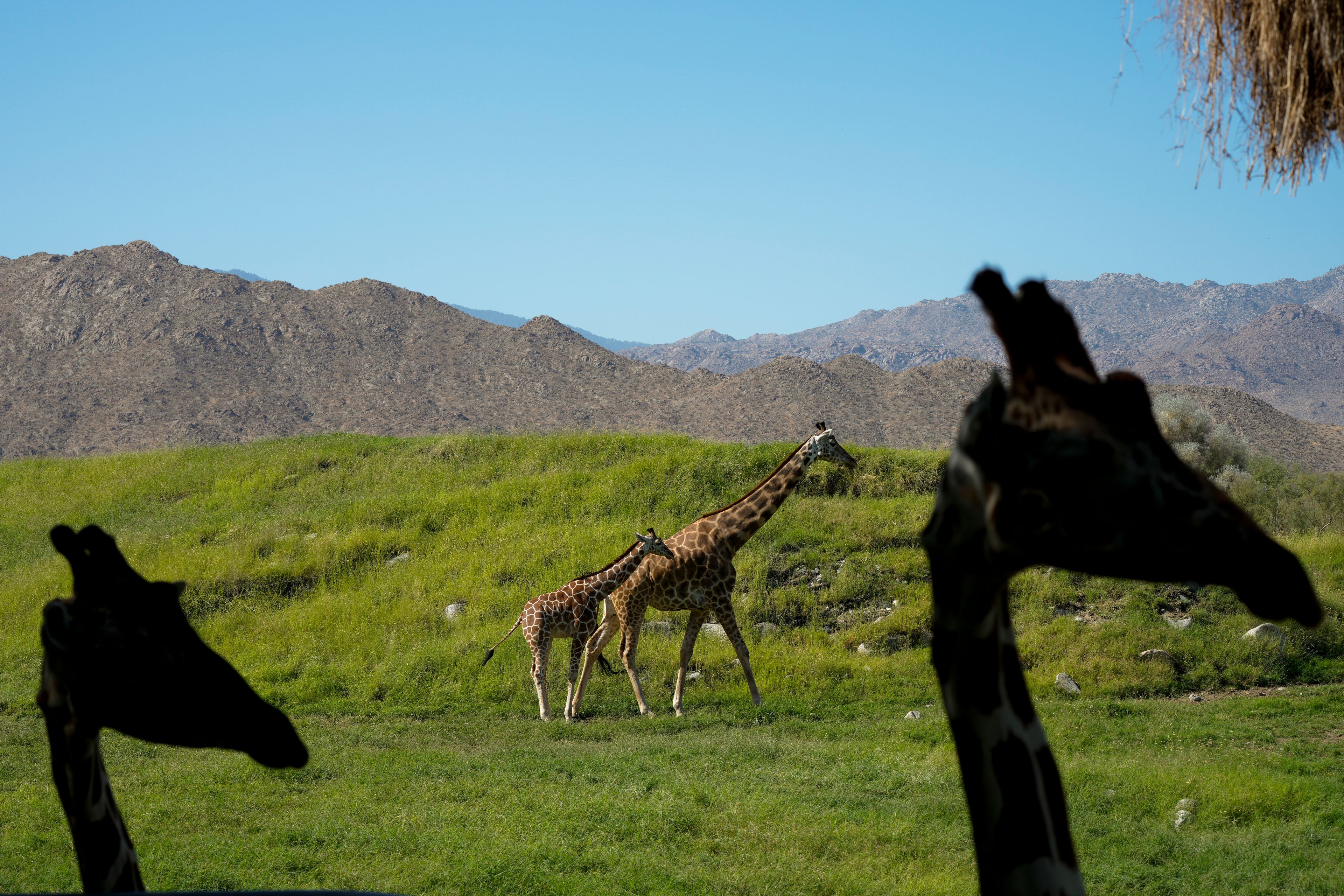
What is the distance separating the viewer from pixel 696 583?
31.7 ft

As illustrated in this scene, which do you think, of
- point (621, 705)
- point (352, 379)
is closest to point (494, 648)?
point (621, 705)

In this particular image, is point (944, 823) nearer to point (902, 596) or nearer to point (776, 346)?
point (902, 596)

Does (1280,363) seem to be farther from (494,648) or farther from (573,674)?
(494,648)

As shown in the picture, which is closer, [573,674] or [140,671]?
[140,671]

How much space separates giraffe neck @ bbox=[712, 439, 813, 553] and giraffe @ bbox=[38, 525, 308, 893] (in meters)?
7.59

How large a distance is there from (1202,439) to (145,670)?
818 inches

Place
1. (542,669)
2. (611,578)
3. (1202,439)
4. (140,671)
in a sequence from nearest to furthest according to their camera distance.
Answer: (140,671)
(611,578)
(542,669)
(1202,439)

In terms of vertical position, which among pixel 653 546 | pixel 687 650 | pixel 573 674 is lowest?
pixel 573 674

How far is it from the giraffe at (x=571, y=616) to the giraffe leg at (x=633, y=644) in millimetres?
319

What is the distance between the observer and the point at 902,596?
487 inches

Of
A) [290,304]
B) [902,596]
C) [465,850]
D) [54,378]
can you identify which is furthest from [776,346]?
[465,850]

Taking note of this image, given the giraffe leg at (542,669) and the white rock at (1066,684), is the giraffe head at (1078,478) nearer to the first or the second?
the giraffe leg at (542,669)

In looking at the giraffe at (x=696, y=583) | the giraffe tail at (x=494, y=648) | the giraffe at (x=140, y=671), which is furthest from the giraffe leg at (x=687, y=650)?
the giraffe at (x=140, y=671)

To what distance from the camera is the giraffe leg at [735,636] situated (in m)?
9.74
